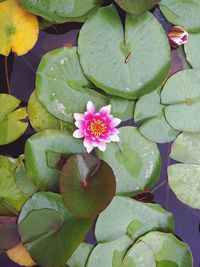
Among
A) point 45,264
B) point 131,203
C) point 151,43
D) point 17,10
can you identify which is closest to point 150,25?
point 151,43

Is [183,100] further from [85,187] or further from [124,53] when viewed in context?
[85,187]

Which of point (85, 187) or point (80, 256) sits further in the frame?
Answer: point (80, 256)

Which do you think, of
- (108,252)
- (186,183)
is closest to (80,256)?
(108,252)

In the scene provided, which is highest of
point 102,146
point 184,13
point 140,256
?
point 184,13

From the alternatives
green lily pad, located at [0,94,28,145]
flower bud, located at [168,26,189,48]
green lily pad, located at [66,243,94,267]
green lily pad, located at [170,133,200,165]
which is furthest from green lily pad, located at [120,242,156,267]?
flower bud, located at [168,26,189,48]

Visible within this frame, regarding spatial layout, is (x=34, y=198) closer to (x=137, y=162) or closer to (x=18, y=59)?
(x=137, y=162)

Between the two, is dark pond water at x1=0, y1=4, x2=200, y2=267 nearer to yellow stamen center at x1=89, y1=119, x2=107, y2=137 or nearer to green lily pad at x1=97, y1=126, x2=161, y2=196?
green lily pad at x1=97, y1=126, x2=161, y2=196
